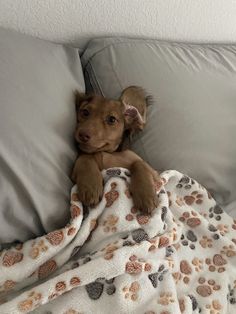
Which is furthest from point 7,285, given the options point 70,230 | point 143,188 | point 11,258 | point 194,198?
point 194,198

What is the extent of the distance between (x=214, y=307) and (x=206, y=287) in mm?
59

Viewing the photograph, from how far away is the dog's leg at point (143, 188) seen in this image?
1.09 metres

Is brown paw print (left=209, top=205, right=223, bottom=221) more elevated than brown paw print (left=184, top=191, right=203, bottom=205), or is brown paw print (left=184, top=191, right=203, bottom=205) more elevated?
brown paw print (left=184, top=191, right=203, bottom=205)

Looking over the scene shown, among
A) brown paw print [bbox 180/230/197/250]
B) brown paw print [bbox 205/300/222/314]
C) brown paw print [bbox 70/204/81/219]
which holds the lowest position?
brown paw print [bbox 205/300/222/314]

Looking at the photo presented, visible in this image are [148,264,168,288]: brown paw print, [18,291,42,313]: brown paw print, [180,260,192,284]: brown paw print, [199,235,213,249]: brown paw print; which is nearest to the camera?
[18,291,42,313]: brown paw print

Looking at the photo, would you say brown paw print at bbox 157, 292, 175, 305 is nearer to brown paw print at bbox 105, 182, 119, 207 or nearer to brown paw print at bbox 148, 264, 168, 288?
brown paw print at bbox 148, 264, 168, 288

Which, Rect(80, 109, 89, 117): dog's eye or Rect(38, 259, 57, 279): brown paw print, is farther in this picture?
Rect(80, 109, 89, 117): dog's eye

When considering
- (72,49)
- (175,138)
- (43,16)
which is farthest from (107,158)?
(43,16)

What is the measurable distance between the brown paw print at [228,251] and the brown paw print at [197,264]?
0.08 meters

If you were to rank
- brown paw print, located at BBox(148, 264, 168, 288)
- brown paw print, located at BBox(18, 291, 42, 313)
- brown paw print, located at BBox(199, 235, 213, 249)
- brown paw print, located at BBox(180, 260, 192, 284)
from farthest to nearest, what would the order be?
brown paw print, located at BBox(199, 235, 213, 249) < brown paw print, located at BBox(180, 260, 192, 284) < brown paw print, located at BBox(148, 264, 168, 288) < brown paw print, located at BBox(18, 291, 42, 313)

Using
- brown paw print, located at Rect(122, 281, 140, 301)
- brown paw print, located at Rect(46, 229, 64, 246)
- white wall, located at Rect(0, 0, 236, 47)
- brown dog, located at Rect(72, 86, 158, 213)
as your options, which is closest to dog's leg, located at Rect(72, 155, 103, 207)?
brown dog, located at Rect(72, 86, 158, 213)

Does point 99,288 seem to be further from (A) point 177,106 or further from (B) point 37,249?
(A) point 177,106

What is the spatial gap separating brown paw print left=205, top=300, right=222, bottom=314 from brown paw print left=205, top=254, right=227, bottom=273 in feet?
0.34

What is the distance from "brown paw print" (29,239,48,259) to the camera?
38.0 inches
